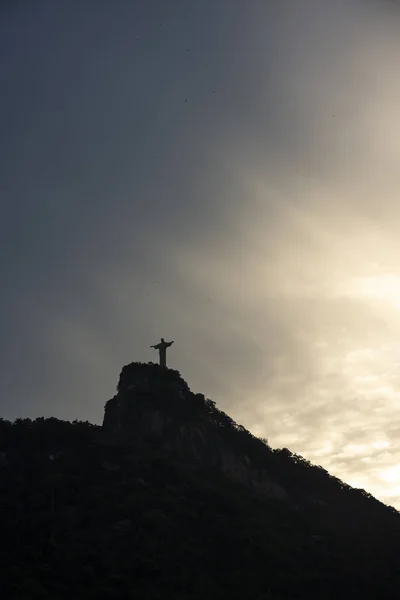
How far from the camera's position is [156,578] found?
63594 millimetres

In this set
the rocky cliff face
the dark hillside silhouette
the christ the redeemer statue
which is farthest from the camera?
the christ the redeemer statue

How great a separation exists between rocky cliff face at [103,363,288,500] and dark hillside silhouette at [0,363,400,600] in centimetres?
18

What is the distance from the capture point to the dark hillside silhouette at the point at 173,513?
63.9 metres

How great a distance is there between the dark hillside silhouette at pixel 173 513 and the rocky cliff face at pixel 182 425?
18cm

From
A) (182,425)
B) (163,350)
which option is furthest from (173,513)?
(163,350)

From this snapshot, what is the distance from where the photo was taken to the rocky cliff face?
94663 mm

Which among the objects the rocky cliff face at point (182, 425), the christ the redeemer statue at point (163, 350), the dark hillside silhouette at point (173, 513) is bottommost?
the dark hillside silhouette at point (173, 513)

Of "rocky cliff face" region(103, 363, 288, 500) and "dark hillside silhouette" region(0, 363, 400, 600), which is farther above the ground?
"rocky cliff face" region(103, 363, 288, 500)

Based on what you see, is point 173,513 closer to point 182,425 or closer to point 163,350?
point 182,425

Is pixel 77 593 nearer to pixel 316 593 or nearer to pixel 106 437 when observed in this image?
pixel 316 593

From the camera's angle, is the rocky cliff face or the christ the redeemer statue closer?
the rocky cliff face

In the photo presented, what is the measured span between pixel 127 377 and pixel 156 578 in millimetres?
42394

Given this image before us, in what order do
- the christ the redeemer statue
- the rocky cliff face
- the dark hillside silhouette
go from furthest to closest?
the christ the redeemer statue < the rocky cliff face < the dark hillside silhouette

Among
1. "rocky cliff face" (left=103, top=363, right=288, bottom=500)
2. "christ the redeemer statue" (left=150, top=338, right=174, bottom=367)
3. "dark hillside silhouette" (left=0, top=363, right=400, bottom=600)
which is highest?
"christ the redeemer statue" (left=150, top=338, right=174, bottom=367)
